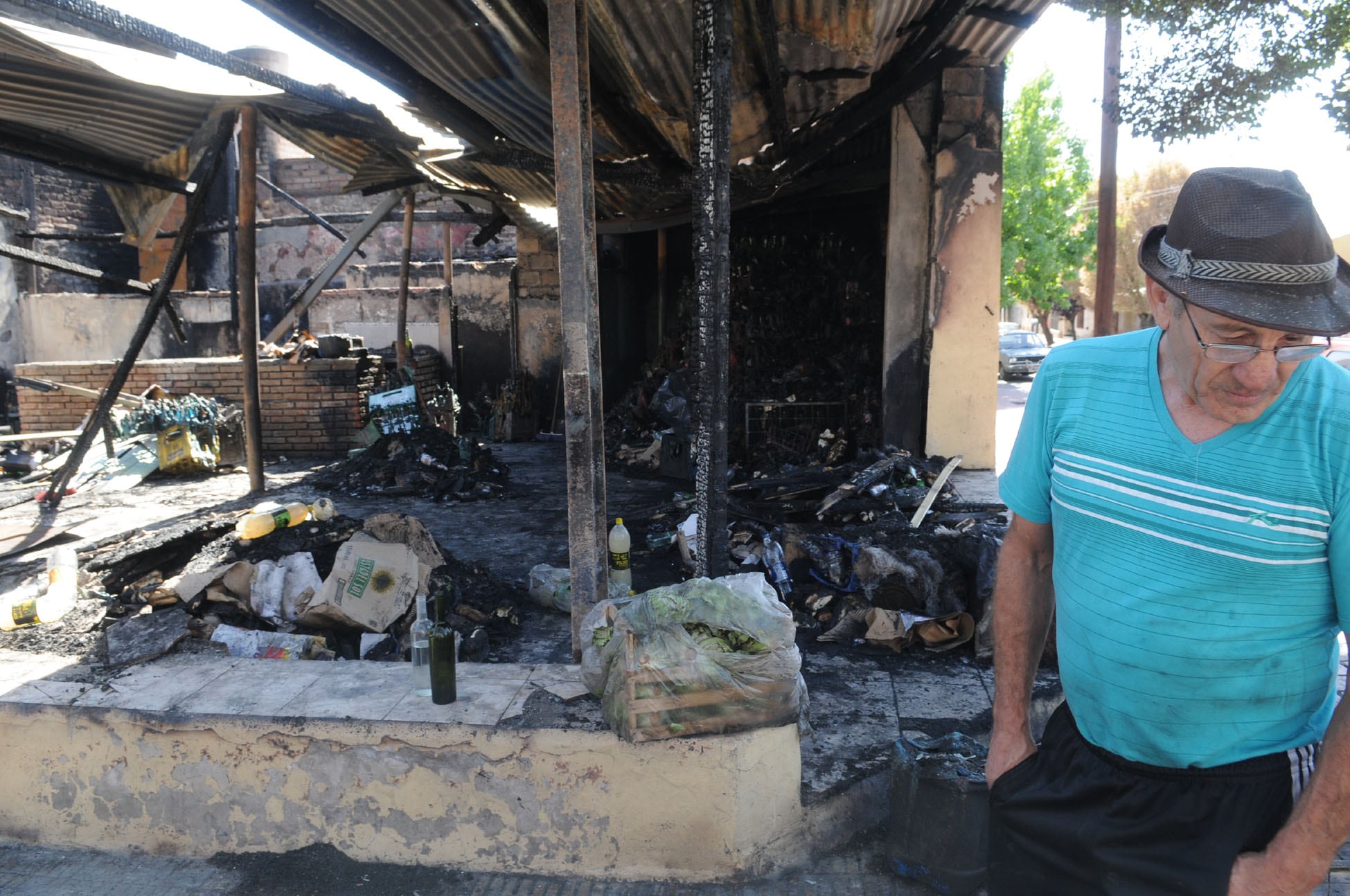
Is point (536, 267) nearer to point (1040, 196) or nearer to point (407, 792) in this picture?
point (407, 792)

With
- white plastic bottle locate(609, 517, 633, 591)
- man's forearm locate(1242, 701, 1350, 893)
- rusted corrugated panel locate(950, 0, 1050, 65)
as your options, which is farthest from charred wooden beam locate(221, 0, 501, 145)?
man's forearm locate(1242, 701, 1350, 893)

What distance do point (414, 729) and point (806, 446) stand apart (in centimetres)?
593

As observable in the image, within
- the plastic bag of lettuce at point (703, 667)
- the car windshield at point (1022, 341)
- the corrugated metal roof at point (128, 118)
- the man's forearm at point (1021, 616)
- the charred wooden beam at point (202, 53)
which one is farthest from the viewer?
the car windshield at point (1022, 341)

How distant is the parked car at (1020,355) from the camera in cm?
2705

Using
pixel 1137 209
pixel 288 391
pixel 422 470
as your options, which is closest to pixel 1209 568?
pixel 422 470

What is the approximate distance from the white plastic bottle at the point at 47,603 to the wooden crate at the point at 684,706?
322cm

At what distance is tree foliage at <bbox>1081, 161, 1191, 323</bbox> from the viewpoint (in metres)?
32.9

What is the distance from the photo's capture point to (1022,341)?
2830cm

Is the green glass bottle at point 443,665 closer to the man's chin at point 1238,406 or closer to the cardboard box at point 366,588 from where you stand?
the cardboard box at point 366,588

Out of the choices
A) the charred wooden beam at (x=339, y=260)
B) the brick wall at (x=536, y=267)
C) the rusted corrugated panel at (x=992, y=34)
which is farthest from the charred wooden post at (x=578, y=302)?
the brick wall at (x=536, y=267)

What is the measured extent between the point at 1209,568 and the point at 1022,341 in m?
29.0

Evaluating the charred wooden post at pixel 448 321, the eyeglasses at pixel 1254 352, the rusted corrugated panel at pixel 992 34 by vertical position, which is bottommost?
the eyeglasses at pixel 1254 352

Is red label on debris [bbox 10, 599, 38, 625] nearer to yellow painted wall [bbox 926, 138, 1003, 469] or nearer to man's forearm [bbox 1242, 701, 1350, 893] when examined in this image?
man's forearm [bbox 1242, 701, 1350, 893]

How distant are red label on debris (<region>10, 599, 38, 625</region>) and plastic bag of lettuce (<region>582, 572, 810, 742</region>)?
317cm
